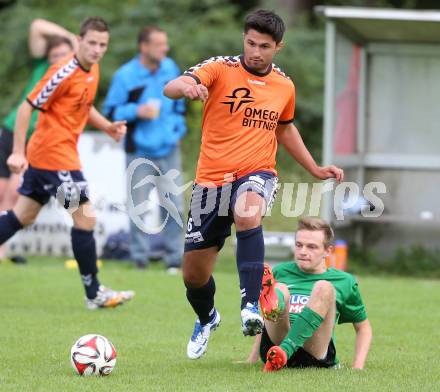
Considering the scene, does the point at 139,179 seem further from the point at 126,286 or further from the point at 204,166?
the point at 204,166

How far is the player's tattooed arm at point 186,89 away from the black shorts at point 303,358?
4.84ft

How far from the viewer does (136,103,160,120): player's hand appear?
37.8ft

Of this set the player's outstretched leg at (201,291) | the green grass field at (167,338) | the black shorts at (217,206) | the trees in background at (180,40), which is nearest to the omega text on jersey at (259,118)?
the black shorts at (217,206)

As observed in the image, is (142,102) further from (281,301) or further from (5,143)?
(281,301)

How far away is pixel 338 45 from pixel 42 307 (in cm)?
514

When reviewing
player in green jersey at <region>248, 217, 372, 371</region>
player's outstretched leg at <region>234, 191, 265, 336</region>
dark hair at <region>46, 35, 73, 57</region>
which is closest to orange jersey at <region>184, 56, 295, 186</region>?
player's outstretched leg at <region>234, 191, 265, 336</region>

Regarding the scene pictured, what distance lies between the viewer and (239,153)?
629 cm

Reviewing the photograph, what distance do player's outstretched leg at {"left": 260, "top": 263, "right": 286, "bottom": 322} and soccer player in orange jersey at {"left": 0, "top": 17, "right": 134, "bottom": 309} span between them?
287 cm

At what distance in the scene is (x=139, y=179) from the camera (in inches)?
468

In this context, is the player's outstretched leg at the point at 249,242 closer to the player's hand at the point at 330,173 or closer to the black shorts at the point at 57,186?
the player's hand at the point at 330,173

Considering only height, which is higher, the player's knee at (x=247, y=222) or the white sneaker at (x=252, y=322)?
the player's knee at (x=247, y=222)

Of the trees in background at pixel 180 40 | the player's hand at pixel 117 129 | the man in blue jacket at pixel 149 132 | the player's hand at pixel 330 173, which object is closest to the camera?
the player's hand at pixel 330 173

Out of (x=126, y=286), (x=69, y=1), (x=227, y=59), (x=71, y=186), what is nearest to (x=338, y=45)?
(x=126, y=286)

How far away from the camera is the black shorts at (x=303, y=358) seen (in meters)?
6.12
